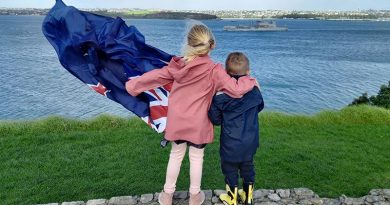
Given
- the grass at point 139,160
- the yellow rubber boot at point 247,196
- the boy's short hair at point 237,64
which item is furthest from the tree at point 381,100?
the boy's short hair at point 237,64

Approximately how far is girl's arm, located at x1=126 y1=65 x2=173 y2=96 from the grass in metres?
2.14

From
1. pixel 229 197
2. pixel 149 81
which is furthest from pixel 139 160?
pixel 149 81

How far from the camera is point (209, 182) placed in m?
7.53

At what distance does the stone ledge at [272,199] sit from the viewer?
6090 mm

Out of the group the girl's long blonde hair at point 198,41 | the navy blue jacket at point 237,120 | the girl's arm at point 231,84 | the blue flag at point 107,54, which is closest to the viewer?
the girl's long blonde hair at point 198,41

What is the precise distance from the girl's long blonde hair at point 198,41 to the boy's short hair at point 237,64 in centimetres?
28

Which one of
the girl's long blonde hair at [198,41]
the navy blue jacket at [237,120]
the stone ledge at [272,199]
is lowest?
the stone ledge at [272,199]

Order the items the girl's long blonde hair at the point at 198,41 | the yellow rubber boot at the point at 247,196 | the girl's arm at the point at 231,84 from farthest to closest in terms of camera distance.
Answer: the yellow rubber boot at the point at 247,196, the girl's arm at the point at 231,84, the girl's long blonde hair at the point at 198,41

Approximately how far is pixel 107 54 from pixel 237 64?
5.00 feet

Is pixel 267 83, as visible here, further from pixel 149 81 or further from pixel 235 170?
pixel 149 81

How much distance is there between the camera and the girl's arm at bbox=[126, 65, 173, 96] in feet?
17.4

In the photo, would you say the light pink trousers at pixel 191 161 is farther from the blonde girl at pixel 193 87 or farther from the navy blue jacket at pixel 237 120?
the navy blue jacket at pixel 237 120

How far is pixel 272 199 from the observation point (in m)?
6.25

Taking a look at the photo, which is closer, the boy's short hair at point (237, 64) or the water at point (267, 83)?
the boy's short hair at point (237, 64)
